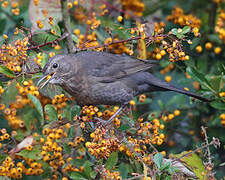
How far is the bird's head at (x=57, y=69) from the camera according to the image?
359 centimetres

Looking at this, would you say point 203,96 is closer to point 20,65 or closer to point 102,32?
point 102,32

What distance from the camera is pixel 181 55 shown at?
11.0 ft

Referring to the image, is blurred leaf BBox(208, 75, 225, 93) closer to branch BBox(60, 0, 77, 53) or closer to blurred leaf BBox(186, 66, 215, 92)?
blurred leaf BBox(186, 66, 215, 92)

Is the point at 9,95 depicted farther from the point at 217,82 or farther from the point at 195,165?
the point at 217,82

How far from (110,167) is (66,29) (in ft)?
4.55

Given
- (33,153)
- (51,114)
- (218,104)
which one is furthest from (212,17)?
(33,153)

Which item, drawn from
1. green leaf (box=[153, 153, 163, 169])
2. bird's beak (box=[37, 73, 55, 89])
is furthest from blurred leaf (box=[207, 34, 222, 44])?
green leaf (box=[153, 153, 163, 169])

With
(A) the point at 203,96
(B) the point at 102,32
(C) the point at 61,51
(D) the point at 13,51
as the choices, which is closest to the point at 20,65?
(D) the point at 13,51

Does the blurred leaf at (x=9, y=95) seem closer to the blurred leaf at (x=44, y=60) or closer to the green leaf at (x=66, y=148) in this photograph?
the blurred leaf at (x=44, y=60)

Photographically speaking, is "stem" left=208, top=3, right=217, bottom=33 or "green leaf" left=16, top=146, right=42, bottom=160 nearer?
"green leaf" left=16, top=146, right=42, bottom=160

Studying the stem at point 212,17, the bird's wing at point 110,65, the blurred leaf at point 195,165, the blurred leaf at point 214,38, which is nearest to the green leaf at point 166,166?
the blurred leaf at point 195,165

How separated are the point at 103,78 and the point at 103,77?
0.01 meters

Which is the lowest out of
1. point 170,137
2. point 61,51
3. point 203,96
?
point 170,137

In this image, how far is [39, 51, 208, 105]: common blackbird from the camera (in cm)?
392
